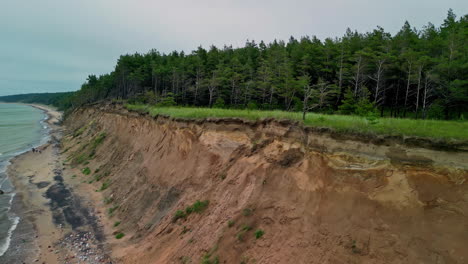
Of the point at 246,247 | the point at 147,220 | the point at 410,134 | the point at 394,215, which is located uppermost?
the point at 410,134

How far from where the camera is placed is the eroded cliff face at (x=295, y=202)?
8914mm

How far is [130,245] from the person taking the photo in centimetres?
1659

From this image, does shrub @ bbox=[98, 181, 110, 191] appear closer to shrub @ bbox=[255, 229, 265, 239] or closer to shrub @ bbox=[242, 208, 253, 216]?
shrub @ bbox=[242, 208, 253, 216]

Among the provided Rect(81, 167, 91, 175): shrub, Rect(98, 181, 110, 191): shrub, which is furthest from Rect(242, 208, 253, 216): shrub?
Rect(81, 167, 91, 175): shrub

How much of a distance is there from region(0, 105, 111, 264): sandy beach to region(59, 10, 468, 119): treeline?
16214 mm

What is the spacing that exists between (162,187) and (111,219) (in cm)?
474

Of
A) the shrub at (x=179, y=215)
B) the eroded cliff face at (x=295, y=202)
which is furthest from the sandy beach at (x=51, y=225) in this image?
the shrub at (x=179, y=215)

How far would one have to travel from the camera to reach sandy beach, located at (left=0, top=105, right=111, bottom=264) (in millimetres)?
16219

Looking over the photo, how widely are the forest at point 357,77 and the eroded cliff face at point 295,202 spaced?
2.95 meters

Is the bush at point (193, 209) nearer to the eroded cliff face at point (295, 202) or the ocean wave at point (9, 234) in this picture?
the eroded cliff face at point (295, 202)

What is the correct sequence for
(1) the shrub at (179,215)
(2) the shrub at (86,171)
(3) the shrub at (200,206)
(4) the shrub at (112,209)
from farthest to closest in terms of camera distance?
(2) the shrub at (86,171)
(4) the shrub at (112,209)
(1) the shrub at (179,215)
(3) the shrub at (200,206)

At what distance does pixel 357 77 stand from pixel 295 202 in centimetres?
2033

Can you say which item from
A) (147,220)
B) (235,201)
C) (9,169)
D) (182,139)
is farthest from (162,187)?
(9,169)

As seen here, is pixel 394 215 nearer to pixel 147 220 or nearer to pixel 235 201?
pixel 235 201
